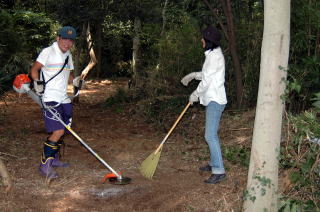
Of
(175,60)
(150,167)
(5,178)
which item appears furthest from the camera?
(175,60)

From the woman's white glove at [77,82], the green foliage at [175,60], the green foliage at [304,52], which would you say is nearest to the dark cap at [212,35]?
the green foliage at [304,52]

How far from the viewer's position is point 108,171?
5.60 meters

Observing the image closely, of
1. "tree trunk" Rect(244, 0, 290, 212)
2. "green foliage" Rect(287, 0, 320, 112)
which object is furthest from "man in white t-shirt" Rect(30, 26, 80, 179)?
"green foliage" Rect(287, 0, 320, 112)

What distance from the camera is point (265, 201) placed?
384 centimetres

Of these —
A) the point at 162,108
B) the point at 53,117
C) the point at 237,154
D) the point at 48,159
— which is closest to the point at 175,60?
the point at 162,108

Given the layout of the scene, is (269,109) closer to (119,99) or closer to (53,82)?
(53,82)

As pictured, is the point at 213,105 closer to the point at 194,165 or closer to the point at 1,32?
the point at 194,165

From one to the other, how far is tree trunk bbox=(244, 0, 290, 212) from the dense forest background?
0.30 m

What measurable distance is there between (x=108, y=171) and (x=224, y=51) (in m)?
3.92

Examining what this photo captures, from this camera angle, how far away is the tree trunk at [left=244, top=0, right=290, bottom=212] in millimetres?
3598

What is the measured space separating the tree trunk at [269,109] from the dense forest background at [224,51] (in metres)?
0.30

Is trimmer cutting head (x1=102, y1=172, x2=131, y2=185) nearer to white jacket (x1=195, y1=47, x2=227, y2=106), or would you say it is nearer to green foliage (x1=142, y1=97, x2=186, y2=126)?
white jacket (x1=195, y1=47, x2=227, y2=106)

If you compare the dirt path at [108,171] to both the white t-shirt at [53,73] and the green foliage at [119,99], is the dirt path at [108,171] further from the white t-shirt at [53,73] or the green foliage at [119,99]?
the green foliage at [119,99]

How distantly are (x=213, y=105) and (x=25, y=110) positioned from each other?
6.84 meters
